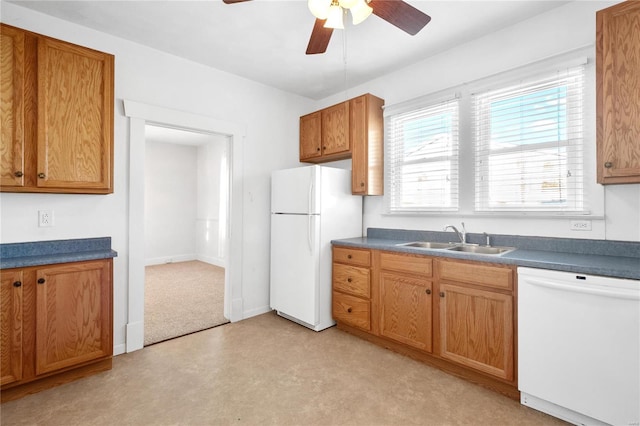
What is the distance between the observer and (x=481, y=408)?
1.93 m

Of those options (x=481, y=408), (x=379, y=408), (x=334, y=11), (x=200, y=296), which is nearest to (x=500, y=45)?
(x=334, y=11)

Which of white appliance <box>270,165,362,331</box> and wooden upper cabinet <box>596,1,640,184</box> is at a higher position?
wooden upper cabinet <box>596,1,640,184</box>

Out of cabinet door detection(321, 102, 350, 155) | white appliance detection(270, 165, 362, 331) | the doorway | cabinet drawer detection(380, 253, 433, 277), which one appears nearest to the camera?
cabinet drawer detection(380, 253, 433, 277)

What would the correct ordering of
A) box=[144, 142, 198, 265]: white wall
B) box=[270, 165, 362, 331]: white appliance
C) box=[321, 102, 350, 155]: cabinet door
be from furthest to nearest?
box=[144, 142, 198, 265]: white wall, box=[321, 102, 350, 155]: cabinet door, box=[270, 165, 362, 331]: white appliance

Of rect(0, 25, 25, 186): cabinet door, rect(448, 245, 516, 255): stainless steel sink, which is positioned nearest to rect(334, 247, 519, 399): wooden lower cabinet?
rect(448, 245, 516, 255): stainless steel sink

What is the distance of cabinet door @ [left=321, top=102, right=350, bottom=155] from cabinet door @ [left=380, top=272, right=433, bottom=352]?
154 cm

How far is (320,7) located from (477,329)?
2.31 metres

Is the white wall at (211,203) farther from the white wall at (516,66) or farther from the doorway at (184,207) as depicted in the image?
the white wall at (516,66)

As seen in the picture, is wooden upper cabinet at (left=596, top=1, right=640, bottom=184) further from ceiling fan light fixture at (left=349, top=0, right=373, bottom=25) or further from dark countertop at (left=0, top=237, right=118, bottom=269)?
dark countertop at (left=0, top=237, right=118, bottom=269)

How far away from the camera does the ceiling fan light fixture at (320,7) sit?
1693 millimetres

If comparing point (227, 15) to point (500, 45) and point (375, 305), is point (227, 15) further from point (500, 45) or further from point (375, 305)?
point (375, 305)

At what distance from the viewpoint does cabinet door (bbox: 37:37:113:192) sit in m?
2.13

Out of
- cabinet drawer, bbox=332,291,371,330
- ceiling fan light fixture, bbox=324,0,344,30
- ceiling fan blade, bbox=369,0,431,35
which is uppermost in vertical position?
ceiling fan blade, bbox=369,0,431,35

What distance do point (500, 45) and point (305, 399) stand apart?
10.4 ft
